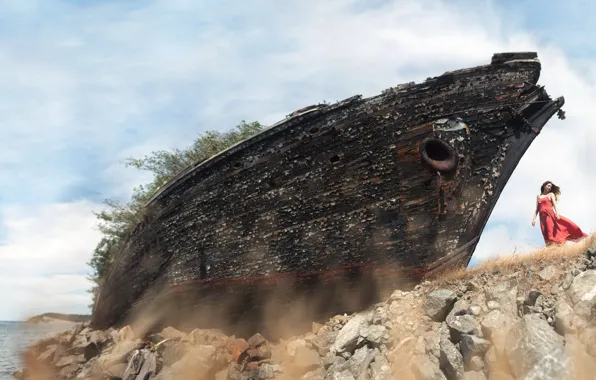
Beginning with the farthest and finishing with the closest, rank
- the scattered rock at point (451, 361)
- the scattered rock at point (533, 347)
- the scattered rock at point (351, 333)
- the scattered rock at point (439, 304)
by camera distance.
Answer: the scattered rock at point (351, 333), the scattered rock at point (439, 304), the scattered rock at point (451, 361), the scattered rock at point (533, 347)

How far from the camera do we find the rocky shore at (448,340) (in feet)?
15.3

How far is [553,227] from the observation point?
763 cm

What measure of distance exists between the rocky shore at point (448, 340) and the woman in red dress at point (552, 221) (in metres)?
1.63

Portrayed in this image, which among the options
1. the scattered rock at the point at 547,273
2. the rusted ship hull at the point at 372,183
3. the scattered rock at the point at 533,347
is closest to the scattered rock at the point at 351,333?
the rusted ship hull at the point at 372,183

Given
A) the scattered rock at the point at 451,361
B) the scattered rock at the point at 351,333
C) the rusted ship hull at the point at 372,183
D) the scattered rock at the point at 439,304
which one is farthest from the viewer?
the rusted ship hull at the point at 372,183

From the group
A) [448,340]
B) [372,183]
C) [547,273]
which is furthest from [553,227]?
[448,340]

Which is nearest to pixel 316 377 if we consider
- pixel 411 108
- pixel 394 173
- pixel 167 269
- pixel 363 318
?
pixel 363 318

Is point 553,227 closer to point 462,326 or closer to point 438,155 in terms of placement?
point 438,155

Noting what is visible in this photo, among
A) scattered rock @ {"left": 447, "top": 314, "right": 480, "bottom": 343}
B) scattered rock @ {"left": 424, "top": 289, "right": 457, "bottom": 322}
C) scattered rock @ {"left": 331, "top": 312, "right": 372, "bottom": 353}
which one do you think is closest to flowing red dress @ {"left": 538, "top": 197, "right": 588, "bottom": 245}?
scattered rock @ {"left": 424, "top": 289, "right": 457, "bottom": 322}

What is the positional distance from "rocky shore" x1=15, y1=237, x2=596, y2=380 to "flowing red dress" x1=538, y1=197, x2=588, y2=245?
1.61 meters

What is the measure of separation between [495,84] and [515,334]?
4.56 m

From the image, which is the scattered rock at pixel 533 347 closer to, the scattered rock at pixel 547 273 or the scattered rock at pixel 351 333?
the scattered rock at pixel 547 273

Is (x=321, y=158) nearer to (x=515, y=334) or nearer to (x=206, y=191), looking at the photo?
(x=206, y=191)

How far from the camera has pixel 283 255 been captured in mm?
8531
